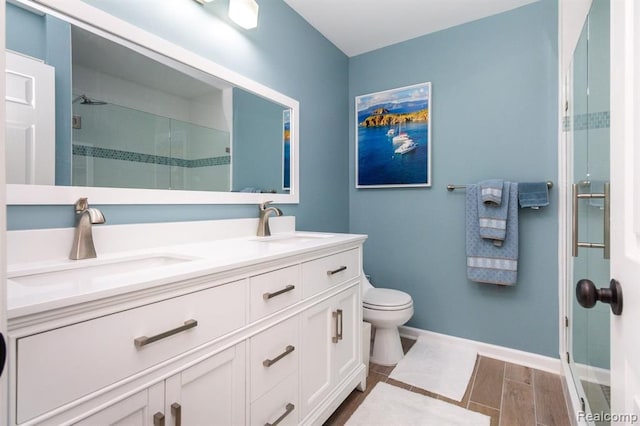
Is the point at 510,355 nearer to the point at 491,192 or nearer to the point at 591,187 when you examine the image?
the point at 491,192

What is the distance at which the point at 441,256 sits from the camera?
2332 millimetres

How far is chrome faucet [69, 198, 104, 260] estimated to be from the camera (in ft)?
3.26

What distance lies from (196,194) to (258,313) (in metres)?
0.68

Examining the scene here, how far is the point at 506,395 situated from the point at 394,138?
1835mm

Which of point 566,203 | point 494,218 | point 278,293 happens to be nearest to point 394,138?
point 494,218

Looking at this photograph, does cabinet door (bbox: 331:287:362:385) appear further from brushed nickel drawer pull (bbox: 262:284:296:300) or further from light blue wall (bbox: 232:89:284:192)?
light blue wall (bbox: 232:89:284:192)

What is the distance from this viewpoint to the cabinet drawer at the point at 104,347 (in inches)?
22.1

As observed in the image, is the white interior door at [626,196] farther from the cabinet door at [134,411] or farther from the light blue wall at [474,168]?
the light blue wall at [474,168]

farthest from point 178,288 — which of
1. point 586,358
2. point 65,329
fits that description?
point 586,358

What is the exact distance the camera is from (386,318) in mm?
1959

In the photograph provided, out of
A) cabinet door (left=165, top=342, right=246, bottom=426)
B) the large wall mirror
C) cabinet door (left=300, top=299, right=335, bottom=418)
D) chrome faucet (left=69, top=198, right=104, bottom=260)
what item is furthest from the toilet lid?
chrome faucet (left=69, top=198, right=104, bottom=260)

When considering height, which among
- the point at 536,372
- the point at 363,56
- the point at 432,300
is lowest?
the point at 536,372

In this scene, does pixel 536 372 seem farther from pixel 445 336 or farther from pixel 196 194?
pixel 196 194

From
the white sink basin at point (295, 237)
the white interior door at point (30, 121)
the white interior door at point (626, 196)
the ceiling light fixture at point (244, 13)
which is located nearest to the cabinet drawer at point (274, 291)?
the white sink basin at point (295, 237)
